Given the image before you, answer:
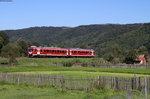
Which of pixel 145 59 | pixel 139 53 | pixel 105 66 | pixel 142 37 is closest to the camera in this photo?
pixel 105 66

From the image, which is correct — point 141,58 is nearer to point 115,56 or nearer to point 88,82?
point 115,56

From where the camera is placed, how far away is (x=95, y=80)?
85.8 ft

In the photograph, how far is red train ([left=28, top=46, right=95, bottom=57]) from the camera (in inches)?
2923

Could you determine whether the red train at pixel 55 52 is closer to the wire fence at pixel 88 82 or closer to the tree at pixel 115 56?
the tree at pixel 115 56

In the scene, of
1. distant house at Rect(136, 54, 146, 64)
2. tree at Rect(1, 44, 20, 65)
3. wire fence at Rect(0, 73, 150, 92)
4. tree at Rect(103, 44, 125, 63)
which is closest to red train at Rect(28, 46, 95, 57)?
tree at Rect(1, 44, 20, 65)

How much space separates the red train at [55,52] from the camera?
74.2 metres

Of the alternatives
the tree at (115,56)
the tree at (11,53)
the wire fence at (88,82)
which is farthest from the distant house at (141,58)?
the wire fence at (88,82)

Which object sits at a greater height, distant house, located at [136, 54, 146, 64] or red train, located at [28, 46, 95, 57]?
red train, located at [28, 46, 95, 57]

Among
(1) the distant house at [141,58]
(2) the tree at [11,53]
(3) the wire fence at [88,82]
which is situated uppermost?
(2) the tree at [11,53]

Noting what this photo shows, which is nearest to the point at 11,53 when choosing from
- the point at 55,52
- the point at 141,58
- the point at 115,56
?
the point at 55,52

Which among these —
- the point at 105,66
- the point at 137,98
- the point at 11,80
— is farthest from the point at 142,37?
the point at 137,98

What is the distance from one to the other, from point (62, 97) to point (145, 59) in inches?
2871

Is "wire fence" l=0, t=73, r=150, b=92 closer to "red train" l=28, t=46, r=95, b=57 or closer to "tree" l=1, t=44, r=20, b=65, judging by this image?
"red train" l=28, t=46, r=95, b=57

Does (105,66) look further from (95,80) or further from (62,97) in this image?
(62,97)
